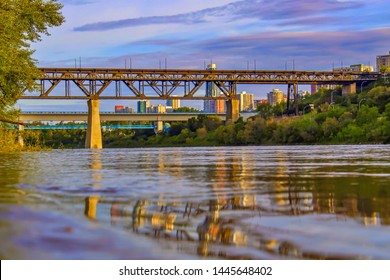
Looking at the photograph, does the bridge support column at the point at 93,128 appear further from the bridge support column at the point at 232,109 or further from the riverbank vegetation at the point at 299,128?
the bridge support column at the point at 232,109

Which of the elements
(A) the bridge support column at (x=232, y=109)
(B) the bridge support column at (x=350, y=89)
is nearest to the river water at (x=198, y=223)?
(A) the bridge support column at (x=232, y=109)

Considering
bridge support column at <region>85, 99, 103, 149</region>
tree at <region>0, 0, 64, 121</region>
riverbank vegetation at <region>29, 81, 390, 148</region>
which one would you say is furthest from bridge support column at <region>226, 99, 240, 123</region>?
tree at <region>0, 0, 64, 121</region>

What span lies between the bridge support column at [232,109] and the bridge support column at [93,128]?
80.6 feet

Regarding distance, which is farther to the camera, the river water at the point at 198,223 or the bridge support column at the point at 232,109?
the bridge support column at the point at 232,109

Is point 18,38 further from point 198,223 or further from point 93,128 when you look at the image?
point 93,128

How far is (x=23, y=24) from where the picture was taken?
3253 cm

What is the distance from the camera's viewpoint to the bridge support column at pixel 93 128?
116m

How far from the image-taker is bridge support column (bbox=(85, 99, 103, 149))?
116281 millimetres

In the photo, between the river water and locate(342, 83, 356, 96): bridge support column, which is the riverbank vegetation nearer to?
locate(342, 83, 356, 96): bridge support column

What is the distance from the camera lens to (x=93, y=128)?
11831 centimetres

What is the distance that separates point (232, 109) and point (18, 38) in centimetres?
9739

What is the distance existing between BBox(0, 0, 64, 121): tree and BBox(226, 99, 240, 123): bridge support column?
88.3m

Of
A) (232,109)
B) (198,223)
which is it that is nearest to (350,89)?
(232,109)
